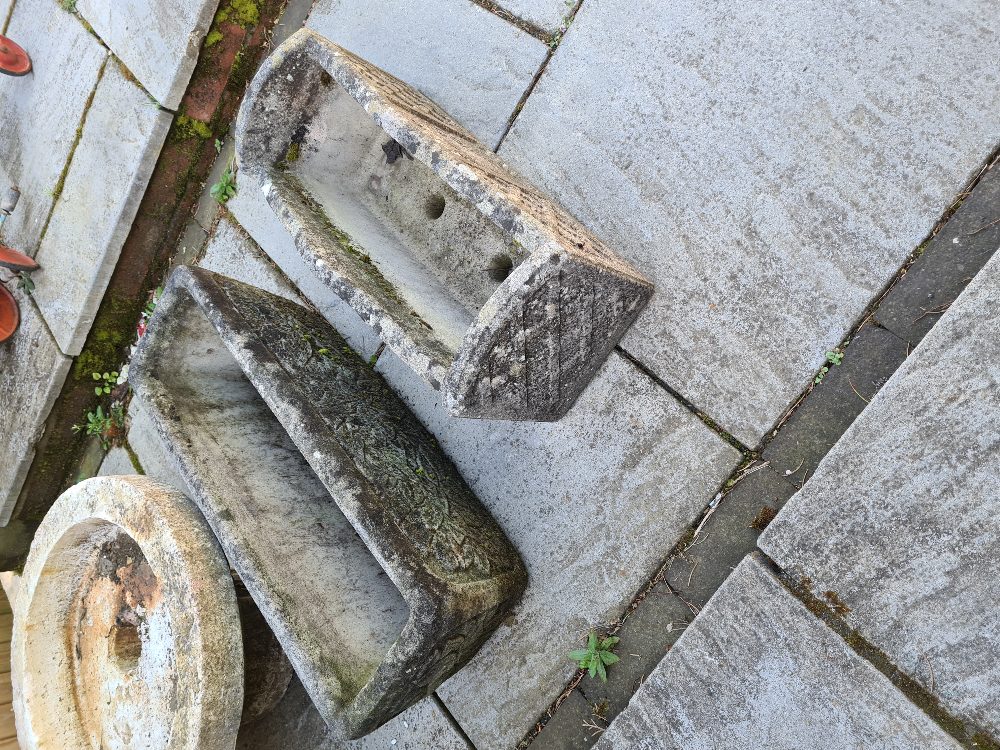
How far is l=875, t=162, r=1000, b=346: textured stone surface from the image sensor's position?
175 cm

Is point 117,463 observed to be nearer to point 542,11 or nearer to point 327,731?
point 327,731

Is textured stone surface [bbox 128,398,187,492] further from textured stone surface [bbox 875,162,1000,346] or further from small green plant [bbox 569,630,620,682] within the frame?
textured stone surface [bbox 875,162,1000,346]

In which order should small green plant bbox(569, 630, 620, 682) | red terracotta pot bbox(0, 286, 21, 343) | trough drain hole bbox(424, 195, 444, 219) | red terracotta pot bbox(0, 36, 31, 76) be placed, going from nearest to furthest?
small green plant bbox(569, 630, 620, 682)
trough drain hole bbox(424, 195, 444, 219)
red terracotta pot bbox(0, 36, 31, 76)
red terracotta pot bbox(0, 286, 21, 343)

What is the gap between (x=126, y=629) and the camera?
245cm

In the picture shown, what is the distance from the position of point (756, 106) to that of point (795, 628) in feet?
4.99

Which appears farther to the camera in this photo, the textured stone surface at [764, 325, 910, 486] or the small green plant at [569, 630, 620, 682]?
the small green plant at [569, 630, 620, 682]

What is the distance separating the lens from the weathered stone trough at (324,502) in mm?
1852

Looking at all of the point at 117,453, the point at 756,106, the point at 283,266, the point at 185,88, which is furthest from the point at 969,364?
the point at 117,453

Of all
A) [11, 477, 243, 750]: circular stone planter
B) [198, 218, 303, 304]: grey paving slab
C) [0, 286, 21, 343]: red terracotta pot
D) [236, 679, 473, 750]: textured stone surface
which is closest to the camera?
[11, 477, 243, 750]: circular stone planter

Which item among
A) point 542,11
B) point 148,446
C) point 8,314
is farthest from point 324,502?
point 8,314

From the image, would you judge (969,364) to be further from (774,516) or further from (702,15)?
(702,15)

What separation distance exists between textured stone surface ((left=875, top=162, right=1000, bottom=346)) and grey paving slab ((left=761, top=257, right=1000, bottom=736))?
157 millimetres

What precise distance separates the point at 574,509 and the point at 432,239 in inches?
42.6

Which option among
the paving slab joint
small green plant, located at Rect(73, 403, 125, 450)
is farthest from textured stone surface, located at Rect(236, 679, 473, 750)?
small green plant, located at Rect(73, 403, 125, 450)
